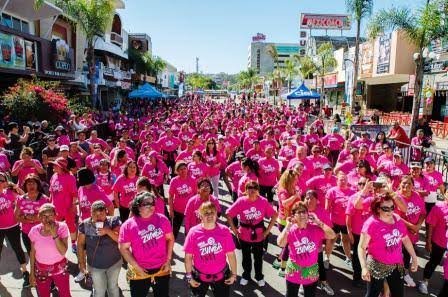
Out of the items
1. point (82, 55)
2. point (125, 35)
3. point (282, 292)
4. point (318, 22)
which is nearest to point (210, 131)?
point (282, 292)

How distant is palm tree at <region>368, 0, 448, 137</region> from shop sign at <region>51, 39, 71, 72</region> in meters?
17.5

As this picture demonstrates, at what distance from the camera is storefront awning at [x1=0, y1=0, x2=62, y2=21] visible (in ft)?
68.8

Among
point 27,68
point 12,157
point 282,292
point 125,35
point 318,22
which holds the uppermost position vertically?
point 318,22

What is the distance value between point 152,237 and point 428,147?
1113cm

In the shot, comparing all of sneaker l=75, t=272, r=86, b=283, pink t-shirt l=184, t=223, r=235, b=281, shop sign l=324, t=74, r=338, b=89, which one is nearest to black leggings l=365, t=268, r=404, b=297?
pink t-shirt l=184, t=223, r=235, b=281

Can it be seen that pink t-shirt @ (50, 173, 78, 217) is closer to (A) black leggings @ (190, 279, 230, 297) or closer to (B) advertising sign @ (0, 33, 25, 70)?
(A) black leggings @ (190, 279, 230, 297)

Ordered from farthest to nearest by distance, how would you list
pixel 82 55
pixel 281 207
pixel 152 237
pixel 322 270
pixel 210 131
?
pixel 82 55 → pixel 210 131 → pixel 281 207 → pixel 322 270 → pixel 152 237

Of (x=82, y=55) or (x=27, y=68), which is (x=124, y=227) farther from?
(x=82, y=55)

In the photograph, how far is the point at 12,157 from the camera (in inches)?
434

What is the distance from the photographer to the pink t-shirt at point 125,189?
6.73m

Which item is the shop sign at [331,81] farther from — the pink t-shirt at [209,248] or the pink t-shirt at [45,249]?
the pink t-shirt at [45,249]

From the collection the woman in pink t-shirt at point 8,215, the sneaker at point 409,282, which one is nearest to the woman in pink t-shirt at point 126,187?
the woman in pink t-shirt at point 8,215

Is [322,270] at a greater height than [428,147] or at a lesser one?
lesser

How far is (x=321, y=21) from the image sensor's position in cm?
8994
